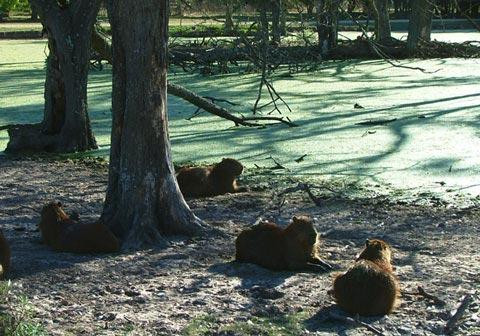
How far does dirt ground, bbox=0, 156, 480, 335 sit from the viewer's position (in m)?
4.47

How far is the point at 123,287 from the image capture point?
16.6ft

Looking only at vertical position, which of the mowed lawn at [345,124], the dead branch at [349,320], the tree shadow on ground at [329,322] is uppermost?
the dead branch at [349,320]

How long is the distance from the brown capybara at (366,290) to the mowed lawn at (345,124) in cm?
316

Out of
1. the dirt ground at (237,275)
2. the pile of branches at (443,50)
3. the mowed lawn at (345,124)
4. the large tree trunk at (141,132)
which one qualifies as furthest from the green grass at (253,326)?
the pile of branches at (443,50)

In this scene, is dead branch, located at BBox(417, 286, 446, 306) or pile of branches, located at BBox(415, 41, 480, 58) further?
pile of branches, located at BBox(415, 41, 480, 58)

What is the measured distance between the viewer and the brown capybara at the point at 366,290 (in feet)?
14.6

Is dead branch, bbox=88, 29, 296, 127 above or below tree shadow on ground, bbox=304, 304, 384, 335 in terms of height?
above

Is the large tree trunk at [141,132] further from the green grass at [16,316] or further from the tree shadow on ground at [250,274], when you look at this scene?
the green grass at [16,316]

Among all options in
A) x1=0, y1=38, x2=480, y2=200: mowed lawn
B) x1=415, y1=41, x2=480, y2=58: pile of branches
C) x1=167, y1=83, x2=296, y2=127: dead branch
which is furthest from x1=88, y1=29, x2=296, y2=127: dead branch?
x1=415, y1=41, x2=480, y2=58: pile of branches

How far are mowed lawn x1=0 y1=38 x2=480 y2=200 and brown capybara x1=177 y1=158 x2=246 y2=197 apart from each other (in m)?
0.89

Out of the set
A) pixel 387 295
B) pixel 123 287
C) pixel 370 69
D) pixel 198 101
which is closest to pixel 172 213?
pixel 123 287

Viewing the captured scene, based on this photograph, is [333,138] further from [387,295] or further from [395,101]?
[387,295]

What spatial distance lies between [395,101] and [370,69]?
4.91 metres

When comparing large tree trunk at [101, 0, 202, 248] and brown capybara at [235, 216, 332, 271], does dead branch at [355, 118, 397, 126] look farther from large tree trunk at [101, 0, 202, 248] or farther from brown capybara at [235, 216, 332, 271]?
brown capybara at [235, 216, 332, 271]
